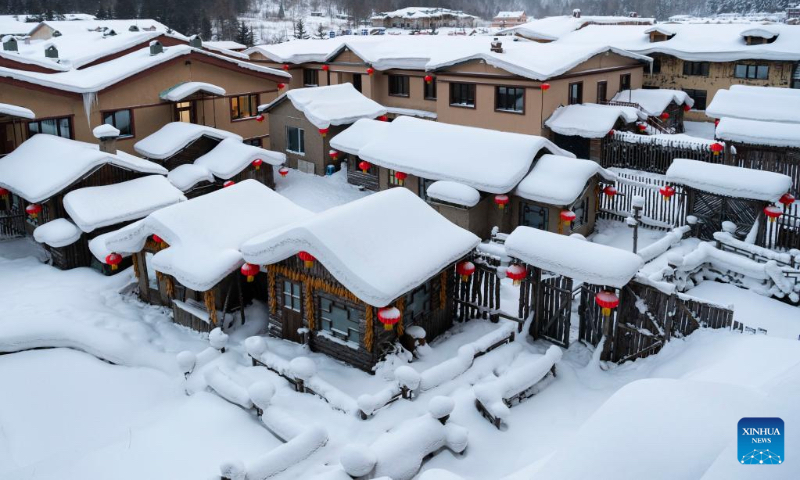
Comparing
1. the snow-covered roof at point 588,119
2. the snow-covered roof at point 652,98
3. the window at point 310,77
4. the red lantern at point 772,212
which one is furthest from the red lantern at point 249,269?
the window at point 310,77

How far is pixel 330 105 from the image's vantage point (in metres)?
32.8

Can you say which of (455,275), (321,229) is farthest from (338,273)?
(455,275)

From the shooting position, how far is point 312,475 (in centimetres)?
1108

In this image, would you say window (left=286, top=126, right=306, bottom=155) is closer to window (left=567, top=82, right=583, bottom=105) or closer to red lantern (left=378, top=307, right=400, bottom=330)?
window (left=567, top=82, right=583, bottom=105)

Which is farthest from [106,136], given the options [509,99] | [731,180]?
[731,180]

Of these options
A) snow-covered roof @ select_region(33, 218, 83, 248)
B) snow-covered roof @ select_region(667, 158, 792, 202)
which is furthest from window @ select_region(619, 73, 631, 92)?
snow-covered roof @ select_region(33, 218, 83, 248)

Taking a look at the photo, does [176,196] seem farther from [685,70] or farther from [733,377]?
[685,70]

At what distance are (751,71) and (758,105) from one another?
14.2 m

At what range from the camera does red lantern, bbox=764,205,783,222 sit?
19.5m

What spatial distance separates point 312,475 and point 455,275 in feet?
26.5

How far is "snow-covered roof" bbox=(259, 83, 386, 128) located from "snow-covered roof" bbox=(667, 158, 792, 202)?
52.6 ft

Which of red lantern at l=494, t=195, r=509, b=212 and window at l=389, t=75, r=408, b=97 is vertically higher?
window at l=389, t=75, r=408, b=97

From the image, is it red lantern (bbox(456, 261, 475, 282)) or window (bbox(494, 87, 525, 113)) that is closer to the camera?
red lantern (bbox(456, 261, 475, 282))

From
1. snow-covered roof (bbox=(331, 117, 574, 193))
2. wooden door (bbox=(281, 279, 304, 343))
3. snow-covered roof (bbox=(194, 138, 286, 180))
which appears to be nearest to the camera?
wooden door (bbox=(281, 279, 304, 343))
